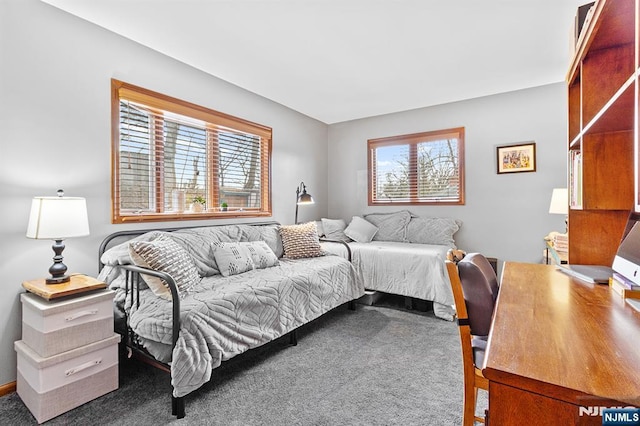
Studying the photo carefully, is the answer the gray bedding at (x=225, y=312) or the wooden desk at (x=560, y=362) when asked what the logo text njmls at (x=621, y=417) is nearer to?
the wooden desk at (x=560, y=362)

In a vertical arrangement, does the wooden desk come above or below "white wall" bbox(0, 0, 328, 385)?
below

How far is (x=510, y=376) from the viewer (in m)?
0.61

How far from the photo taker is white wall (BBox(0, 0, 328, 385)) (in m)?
2.01

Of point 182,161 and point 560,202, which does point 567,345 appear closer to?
point 560,202

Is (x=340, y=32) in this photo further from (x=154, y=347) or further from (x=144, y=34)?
(x=154, y=347)

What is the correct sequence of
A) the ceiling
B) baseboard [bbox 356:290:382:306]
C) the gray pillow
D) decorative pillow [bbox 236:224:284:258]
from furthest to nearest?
baseboard [bbox 356:290:382:306]
decorative pillow [bbox 236:224:284:258]
the gray pillow
the ceiling

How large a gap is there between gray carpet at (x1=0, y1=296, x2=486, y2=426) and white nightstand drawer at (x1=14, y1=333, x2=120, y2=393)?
18cm

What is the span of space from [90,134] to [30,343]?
1.45 metres

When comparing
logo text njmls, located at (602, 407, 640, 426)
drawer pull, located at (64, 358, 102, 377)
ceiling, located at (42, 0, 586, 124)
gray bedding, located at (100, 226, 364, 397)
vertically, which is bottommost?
drawer pull, located at (64, 358, 102, 377)

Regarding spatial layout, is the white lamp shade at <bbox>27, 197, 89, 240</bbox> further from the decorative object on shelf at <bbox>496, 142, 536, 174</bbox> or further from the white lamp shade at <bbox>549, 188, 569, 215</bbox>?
the decorative object on shelf at <bbox>496, 142, 536, 174</bbox>

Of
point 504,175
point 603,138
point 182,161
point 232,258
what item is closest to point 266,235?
point 232,258

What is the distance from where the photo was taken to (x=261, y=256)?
3004 mm

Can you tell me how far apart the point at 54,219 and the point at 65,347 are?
2.41 ft

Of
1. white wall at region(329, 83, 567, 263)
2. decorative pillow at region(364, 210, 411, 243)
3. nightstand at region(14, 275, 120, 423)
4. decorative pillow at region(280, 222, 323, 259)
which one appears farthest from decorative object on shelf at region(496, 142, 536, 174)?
nightstand at region(14, 275, 120, 423)
